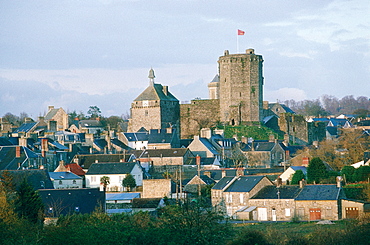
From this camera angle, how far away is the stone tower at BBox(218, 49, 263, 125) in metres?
67.2

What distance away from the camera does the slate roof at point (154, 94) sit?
229 feet

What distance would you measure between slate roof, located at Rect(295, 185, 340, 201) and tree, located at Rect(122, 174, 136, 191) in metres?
13.4

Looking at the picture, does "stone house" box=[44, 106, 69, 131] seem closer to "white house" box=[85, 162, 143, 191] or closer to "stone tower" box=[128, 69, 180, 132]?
"stone tower" box=[128, 69, 180, 132]

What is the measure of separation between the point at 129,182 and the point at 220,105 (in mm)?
19848

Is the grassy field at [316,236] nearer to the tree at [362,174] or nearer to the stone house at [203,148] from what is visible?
the tree at [362,174]

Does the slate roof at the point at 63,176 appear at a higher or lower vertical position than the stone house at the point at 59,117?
lower

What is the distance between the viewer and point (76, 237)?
29.7 m

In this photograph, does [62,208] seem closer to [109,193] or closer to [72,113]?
Answer: [109,193]

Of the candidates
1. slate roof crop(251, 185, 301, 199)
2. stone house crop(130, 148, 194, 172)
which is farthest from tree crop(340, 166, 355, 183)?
stone house crop(130, 148, 194, 172)

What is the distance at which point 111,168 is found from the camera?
53.7 m

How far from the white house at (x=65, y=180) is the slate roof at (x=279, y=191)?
13.8 meters

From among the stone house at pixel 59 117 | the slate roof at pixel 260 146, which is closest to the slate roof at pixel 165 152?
the slate roof at pixel 260 146

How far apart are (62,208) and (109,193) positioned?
426 inches

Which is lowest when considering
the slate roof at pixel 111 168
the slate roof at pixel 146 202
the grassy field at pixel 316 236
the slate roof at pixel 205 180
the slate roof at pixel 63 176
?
the grassy field at pixel 316 236
